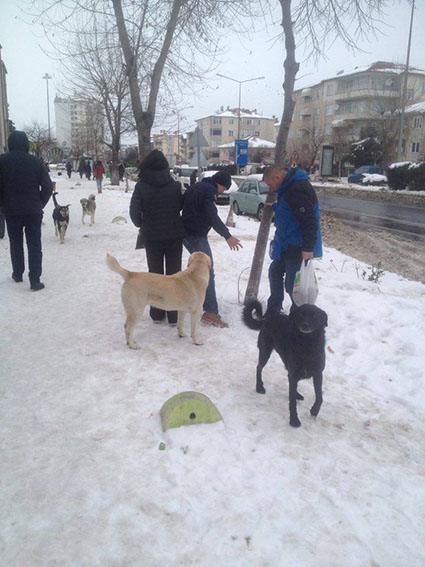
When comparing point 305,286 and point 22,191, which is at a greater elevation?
point 22,191

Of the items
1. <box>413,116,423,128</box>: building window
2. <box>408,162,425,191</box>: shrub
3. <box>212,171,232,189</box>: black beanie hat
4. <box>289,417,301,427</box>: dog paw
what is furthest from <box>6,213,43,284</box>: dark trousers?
<box>413,116,423,128</box>: building window

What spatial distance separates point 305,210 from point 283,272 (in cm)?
98

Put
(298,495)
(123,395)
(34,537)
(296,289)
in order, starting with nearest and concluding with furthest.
Answer: (34,537)
(298,495)
(123,395)
(296,289)

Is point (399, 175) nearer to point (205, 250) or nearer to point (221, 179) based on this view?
point (221, 179)

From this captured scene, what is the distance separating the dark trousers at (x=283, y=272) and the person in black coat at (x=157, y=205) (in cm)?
130

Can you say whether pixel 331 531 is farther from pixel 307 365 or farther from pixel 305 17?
pixel 305 17

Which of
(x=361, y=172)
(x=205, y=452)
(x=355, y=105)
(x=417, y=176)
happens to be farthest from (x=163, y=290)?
(x=355, y=105)

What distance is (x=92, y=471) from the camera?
8.76 ft

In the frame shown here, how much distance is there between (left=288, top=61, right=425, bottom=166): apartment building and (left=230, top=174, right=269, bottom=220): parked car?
34250mm

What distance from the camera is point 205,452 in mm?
2914

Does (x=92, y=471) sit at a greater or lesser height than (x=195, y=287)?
lesser

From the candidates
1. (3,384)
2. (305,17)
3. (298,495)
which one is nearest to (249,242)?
(305,17)

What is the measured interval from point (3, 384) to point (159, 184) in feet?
9.29

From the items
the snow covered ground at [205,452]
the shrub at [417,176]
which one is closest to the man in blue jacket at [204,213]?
the snow covered ground at [205,452]
